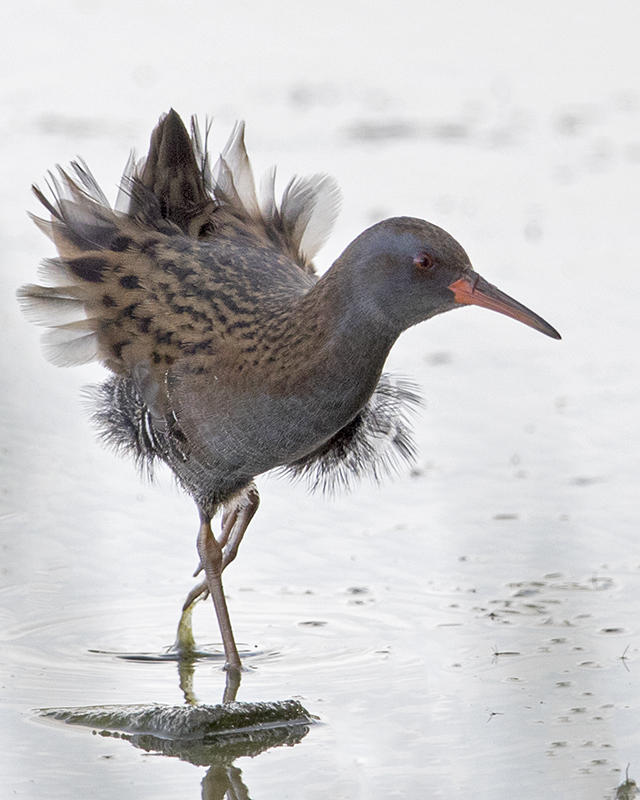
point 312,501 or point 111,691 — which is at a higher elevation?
point 312,501

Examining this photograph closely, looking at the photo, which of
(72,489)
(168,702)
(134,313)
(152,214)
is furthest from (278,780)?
(72,489)

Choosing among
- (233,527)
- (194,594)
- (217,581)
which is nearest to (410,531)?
(233,527)

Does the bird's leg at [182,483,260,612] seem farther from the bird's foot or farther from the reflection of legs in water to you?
the reflection of legs in water

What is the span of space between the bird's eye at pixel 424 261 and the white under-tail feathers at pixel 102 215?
105cm

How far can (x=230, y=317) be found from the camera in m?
4.90

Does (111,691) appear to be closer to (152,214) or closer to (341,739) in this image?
(341,739)

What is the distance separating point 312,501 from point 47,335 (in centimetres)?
144

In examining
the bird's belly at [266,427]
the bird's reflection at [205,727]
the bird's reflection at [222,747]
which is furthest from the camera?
the bird's belly at [266,427]

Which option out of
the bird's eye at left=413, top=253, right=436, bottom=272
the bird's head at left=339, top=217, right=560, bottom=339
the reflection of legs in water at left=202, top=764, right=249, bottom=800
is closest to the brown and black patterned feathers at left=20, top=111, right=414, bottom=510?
the bird's head at left=339, top=217, right=560, bottom=339

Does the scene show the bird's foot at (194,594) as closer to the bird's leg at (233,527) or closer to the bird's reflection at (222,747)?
the bird's leg at (233,527)

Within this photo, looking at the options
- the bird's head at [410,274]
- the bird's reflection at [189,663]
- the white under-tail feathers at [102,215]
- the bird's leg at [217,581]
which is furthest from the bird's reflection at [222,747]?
the white under-tail feathers at [102,215]

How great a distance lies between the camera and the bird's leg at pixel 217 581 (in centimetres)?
501

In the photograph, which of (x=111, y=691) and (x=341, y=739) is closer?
(x=341, y=739)

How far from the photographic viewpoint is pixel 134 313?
5.05 m
